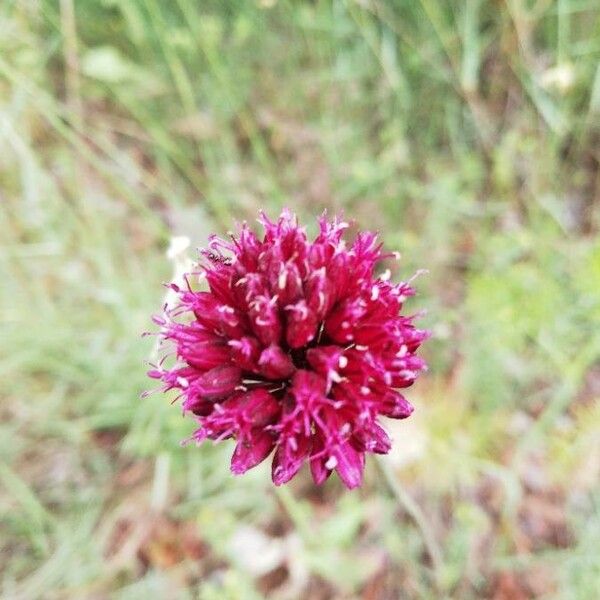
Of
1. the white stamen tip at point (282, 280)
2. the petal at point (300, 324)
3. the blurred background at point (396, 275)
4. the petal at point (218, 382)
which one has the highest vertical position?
the white stamen tip at point (282, 280)

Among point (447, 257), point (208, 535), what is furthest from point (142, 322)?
point (447, 257)

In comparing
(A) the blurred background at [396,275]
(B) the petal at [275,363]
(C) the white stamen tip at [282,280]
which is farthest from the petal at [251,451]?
(A) the blurred background at [396,275]

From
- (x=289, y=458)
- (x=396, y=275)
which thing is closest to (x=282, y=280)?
(x=289, y=458)

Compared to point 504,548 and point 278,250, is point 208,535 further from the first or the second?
point 278,250

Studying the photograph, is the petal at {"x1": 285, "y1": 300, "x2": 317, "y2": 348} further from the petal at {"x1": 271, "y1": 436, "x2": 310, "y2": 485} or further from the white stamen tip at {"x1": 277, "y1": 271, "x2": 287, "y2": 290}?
the petal at {"x1": 271, "y1": 436, "x2": 310, "y2": 485}

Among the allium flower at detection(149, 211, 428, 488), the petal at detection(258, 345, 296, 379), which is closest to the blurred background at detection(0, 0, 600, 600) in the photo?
the allium flower at detection(149, 211, 428, 488)

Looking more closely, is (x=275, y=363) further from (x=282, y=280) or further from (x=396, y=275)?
(x=396, y=275)

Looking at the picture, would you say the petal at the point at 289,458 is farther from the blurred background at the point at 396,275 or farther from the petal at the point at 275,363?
the blurred background at the point at 396,275
